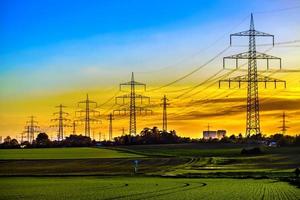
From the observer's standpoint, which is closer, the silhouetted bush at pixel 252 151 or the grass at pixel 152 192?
the grass at pixel 152 192

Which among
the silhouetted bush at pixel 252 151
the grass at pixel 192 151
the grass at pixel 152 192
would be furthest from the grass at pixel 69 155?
the grass at pixel 152 192

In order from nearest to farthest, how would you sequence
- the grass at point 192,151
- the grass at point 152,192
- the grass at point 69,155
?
1. the grass at point 152,192
2. the grass at point 69,155
3. the grass at point 192,151

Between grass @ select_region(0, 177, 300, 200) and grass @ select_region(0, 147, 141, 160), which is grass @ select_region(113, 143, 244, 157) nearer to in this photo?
grass @ select_region(0, 147, 141, 160)

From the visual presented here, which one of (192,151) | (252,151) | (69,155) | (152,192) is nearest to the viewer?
(152,192)

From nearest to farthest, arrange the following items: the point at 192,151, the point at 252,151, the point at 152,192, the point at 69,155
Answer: the point at 152,192
the point at 252,151
the point at 69,155
the point at 192,151

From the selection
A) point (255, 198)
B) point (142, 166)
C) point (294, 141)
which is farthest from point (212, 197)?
point (294, 141)

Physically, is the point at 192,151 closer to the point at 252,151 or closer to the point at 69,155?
the point at 252,151

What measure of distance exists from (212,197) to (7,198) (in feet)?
43.5

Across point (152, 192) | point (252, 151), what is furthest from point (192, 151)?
→ point (152, 192)

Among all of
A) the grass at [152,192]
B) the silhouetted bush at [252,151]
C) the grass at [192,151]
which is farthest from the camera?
the grass at [192,151]

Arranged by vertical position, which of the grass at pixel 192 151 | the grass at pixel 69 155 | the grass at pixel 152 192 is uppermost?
the grass at pixel 192 151

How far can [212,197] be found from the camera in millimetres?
39938

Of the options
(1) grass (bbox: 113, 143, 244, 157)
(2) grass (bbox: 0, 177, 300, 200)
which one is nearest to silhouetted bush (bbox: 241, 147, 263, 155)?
(1) grass (bbox: 113, 143, 244, 157)

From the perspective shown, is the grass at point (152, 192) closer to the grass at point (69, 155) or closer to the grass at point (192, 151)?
the grass at point (69, 155)
